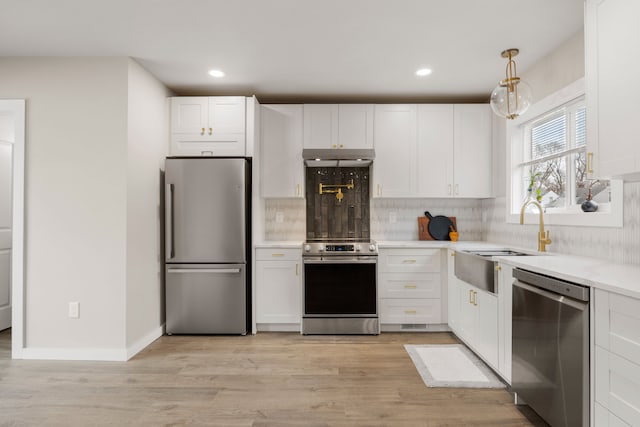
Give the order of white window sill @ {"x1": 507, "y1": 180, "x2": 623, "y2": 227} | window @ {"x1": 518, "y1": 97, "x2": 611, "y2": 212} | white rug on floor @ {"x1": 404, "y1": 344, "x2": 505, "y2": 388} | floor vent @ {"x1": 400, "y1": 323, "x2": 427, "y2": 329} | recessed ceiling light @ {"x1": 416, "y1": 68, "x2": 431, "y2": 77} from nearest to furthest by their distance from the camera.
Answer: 1. white window sill @ {"x1": 507, "y1": 180, "x2": 623, "y2": 227}
2. white rug on floor @ {"x1": 404, "y1": 344, "x2": 505, "y2": 388}
3. window @ {"x1": 518, "y1": 97, "x2": 611, "y2": 212}
4. recessed ceiling light @ {"x1": 416, "y1": 68, "x2": 431, "y2": 77}
5. floor vent @ {"x1": 400, "y1": 323, "x2": 427, "y2": 329}

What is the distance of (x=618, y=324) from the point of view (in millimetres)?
1500

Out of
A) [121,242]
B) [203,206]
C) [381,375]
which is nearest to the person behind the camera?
[381,375]

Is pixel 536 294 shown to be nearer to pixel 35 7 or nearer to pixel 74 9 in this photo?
pixel 74 9

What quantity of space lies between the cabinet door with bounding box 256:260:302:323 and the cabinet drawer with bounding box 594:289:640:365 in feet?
8.69

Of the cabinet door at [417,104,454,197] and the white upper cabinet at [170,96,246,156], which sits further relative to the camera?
the cabinet door at [417,104,454,197]

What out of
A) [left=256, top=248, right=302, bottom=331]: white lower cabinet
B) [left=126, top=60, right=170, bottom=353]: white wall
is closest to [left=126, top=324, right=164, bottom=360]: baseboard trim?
[left=126, top=60, right=170, bottom=353]: white wall

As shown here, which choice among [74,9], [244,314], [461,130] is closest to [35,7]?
[74,9]

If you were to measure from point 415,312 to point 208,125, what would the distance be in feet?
9.47

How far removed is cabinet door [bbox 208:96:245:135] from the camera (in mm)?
3891

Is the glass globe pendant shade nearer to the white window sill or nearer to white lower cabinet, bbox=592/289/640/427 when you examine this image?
the white window sill

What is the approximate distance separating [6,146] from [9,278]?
141 centimetres

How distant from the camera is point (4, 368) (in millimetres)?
2898

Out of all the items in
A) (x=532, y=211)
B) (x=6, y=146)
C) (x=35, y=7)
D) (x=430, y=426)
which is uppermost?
(x=35, y=7)

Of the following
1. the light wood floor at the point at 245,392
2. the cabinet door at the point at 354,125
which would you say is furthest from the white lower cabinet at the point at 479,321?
the cabinet door at the point at 354,125
